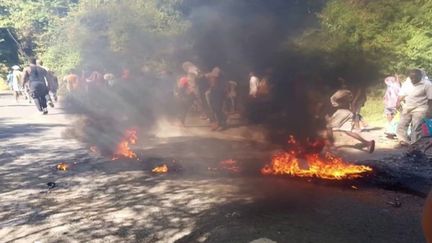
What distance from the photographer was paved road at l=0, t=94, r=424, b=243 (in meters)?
4.34

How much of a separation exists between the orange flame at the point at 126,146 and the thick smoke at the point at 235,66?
712 millimetres

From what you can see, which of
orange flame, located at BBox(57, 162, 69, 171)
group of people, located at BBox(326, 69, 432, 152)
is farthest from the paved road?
group of people, located at BBox(326, 69, 432, 152)

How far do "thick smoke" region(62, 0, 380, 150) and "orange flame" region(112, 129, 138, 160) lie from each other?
712 mm

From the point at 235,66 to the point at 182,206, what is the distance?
36.1 ft

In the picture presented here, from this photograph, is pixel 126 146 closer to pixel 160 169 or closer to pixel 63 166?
pixel 63 166

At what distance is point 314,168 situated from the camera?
266 inches

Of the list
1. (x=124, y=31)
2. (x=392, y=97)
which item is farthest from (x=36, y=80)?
(x=392, y=97)

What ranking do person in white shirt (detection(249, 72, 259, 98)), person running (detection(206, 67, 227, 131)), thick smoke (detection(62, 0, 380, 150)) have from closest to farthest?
1. thick smoke (detection(62, 0, 380, 150))
2. person running (detection(206, 67, 227, 131))
3. person in white shirt (detection(249, 72, 259, 98))

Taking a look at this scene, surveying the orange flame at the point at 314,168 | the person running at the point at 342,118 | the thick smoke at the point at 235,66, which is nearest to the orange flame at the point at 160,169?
the orange flame at the point at 314,168

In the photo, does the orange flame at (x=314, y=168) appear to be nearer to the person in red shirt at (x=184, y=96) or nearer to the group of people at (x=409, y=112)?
the group of people at (x=409, y=112)

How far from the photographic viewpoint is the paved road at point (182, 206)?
4.34 metres

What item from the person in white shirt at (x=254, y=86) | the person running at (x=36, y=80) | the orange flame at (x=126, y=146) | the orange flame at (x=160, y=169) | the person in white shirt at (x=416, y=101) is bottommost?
the orange flame at (x=160, y=169)

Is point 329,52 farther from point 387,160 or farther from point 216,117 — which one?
point 387,160

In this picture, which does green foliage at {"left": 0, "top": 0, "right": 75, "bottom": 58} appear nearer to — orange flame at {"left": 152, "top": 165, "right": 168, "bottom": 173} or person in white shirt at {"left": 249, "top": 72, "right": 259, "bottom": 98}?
person in white shirt at {"left": 249, "top": 72, "right": 259, "bottom": 98}
